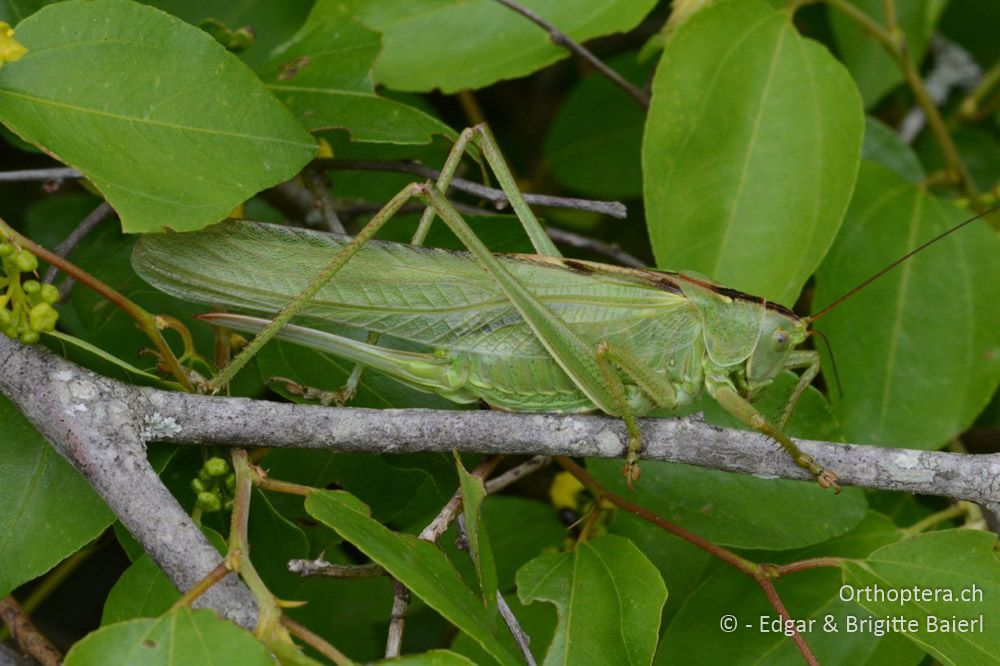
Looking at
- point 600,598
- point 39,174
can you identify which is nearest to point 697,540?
point 600,598

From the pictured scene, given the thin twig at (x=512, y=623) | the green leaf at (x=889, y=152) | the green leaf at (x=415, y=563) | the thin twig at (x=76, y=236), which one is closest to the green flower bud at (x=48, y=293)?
the green leaf at (x=415, y=563)

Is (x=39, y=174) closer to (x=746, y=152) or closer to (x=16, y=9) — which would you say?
(x=16, y=9)

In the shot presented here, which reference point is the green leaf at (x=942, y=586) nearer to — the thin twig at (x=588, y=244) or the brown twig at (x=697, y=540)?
the brown twig at (x=697, y=540)

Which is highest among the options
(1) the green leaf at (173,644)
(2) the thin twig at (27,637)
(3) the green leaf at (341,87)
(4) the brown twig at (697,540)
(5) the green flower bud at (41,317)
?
(3) the green leaf at (341,87)

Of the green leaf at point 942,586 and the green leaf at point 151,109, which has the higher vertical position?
the green leaf at point 151,109

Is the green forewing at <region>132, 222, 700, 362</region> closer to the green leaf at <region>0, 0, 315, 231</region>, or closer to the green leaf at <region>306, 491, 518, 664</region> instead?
the green leaf at <region>0, 0, 315, 231</region>

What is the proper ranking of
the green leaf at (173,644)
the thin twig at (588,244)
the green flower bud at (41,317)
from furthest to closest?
the thin twig at (588,244)
the green flower bud at (41,317)
the green leaf at (173,644)
